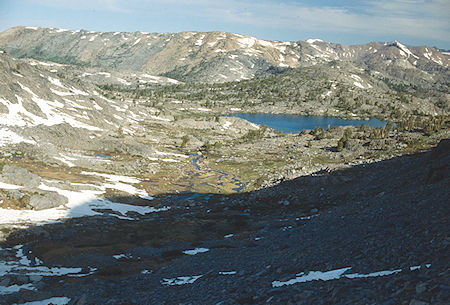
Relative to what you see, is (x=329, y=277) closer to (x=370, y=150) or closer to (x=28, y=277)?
(x=28, y=277)

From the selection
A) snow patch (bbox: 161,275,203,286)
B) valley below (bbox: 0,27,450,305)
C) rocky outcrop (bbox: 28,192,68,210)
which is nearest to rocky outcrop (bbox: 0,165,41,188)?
valley below (bbox: 0,27,450,305)

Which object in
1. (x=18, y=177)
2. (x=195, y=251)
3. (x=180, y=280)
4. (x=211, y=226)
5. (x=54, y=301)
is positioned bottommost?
(x=211, y=226)

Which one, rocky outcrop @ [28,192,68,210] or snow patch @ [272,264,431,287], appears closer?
snow patch @ [272,264,431,287]

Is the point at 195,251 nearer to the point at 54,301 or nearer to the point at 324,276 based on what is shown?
the point at 54,301

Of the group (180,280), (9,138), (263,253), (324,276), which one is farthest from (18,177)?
(324,276)

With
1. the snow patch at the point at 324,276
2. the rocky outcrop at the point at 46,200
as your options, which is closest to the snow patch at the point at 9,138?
the rocky outcrop at the point at 46,200

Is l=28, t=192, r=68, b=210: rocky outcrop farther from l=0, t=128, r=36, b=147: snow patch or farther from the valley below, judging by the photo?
l=0, t=128, r=36, b=147: snow patch

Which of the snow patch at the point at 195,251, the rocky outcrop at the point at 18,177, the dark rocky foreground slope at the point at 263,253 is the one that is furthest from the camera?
the rocky outcrop at the point at 18,177

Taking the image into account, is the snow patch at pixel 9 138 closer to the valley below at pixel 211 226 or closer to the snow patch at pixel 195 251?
the valley below at pixel 211 226

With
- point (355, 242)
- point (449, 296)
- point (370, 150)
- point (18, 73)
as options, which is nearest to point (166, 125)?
point (18, 73)
